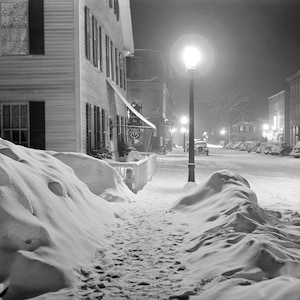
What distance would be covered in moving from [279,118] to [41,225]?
3099 inches

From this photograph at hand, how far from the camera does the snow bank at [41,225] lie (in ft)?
16.0

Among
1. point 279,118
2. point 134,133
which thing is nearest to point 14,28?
point 134,133

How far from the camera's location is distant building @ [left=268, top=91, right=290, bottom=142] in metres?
76.3

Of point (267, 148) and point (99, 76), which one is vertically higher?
point (99, 76)

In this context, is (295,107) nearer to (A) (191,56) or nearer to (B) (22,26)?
(A) (191,56)

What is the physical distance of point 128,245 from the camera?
6.94m

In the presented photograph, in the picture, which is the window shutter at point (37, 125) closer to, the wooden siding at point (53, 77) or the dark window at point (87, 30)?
the wooden siding at point (53, 77)

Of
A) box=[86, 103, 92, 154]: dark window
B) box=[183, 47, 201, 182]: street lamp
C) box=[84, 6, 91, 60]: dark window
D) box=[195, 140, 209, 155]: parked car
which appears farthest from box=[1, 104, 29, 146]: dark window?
box=[195, 140, 209, 155]: parked car

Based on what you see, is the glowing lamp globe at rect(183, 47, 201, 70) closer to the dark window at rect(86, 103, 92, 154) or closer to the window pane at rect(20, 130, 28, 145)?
the dark window at rect(86, 103, 92, 154)

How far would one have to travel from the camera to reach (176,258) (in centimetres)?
621

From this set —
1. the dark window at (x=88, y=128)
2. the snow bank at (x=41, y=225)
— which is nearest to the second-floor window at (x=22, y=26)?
the dark window at (x=88, y=128)

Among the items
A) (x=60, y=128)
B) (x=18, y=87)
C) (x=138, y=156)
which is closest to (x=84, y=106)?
(x=60, y=128)

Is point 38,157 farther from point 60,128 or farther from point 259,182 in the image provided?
point 259,182

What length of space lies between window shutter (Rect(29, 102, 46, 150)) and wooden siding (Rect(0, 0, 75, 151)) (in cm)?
14
